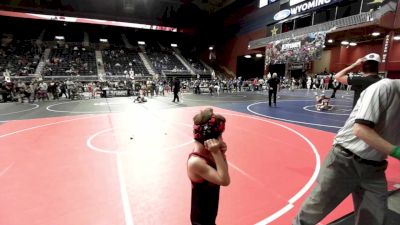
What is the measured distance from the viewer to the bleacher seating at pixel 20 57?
90.8 ft

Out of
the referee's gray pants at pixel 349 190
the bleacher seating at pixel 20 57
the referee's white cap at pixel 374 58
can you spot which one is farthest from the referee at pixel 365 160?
the bleacher seating at pixel 20 57

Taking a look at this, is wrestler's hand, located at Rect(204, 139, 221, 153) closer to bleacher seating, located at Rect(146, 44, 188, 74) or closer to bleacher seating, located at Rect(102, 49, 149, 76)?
bleacher seating, located at Rect(102, 49, 149, 76)

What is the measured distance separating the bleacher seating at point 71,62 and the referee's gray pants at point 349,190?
104 feet

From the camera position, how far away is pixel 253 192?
3852mm

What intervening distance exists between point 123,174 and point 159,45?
42.4 metres

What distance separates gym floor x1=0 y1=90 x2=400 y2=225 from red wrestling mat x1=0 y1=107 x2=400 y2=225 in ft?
0.05

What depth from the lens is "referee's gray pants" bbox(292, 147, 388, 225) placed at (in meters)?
2.06

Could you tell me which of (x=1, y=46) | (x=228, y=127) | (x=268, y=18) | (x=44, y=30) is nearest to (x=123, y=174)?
(x=228, y=127)

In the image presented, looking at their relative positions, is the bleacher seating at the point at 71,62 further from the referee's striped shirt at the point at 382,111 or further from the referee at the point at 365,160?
the referee's striped shirt at the point at 382,111

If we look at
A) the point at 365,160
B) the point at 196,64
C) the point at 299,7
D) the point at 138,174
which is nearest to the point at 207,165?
the point at 365,160

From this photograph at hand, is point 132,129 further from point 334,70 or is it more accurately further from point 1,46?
point 1,46

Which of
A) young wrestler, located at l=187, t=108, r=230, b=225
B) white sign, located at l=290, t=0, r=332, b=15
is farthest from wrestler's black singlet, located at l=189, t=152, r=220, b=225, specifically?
white sign, located at l=290, t=0, r=332, b=15

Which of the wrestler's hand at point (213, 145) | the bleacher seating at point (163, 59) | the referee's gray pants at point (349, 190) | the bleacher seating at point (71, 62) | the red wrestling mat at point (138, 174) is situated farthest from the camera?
the bleacher seating at point (163, 59)

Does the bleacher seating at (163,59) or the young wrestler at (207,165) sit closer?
the young wrestler at (207,165)
